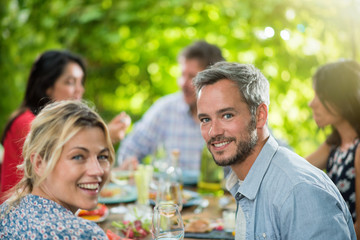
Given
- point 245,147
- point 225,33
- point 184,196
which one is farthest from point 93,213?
point 225,33

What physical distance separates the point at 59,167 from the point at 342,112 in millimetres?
1654

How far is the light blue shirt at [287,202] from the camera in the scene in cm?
129

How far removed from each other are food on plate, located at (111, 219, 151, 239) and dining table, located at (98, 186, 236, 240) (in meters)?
0.03

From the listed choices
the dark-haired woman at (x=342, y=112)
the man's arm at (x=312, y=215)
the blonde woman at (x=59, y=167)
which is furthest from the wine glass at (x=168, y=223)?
the dark-haired woman at (x=342, y=112)

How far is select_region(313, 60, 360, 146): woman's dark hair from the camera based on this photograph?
7.26ft

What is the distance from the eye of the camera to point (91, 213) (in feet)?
6.82

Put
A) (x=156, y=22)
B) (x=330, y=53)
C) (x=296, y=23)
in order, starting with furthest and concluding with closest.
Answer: (x=156, y=22), (x=330, y=53), (x=296, y=23)

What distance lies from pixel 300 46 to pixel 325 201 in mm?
2859

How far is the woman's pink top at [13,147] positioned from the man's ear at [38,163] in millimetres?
1036

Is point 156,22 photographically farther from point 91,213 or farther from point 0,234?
point 0,234

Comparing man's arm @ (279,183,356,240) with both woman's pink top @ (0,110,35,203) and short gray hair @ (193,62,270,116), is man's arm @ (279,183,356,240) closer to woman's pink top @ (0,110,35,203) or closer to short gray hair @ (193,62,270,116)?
short gray hair @ (193,62,270,116)

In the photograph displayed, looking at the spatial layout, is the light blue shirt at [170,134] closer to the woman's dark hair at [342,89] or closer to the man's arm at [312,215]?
the woman's dark hair at [342,89]

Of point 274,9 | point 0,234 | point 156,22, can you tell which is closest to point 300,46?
point 274,9

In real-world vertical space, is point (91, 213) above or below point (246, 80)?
below
